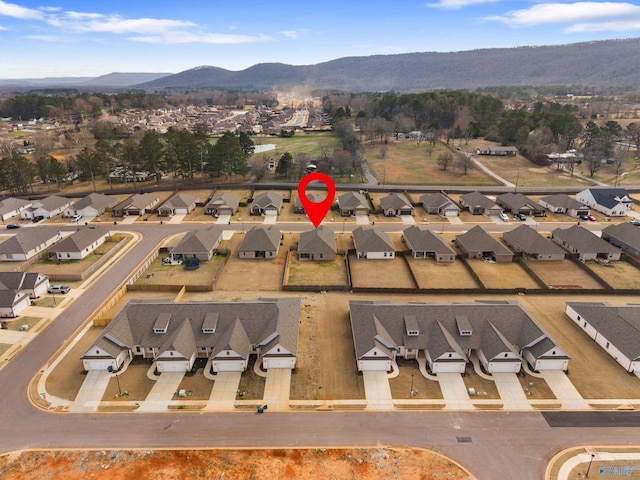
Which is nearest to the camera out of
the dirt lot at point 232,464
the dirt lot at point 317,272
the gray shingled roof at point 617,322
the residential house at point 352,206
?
the dirt lot at point 232,464

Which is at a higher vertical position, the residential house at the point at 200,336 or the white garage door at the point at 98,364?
the residential house at the point at 200,336

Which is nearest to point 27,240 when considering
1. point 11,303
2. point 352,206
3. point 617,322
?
point 11,303

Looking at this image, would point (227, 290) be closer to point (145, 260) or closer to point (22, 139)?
point (145, 260)

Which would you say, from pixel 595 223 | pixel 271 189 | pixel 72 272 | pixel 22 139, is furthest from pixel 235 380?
pixel 22 139

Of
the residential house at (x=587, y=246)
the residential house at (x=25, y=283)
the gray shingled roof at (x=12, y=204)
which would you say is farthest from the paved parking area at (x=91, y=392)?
the residential house at (x=587, y=246)

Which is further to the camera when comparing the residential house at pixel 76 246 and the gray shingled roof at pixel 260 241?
the gray shingled roof at pixel 260 241

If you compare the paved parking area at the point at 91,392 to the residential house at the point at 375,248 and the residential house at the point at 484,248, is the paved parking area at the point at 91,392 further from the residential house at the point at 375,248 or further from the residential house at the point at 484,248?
the residential house at the point at 484,248
